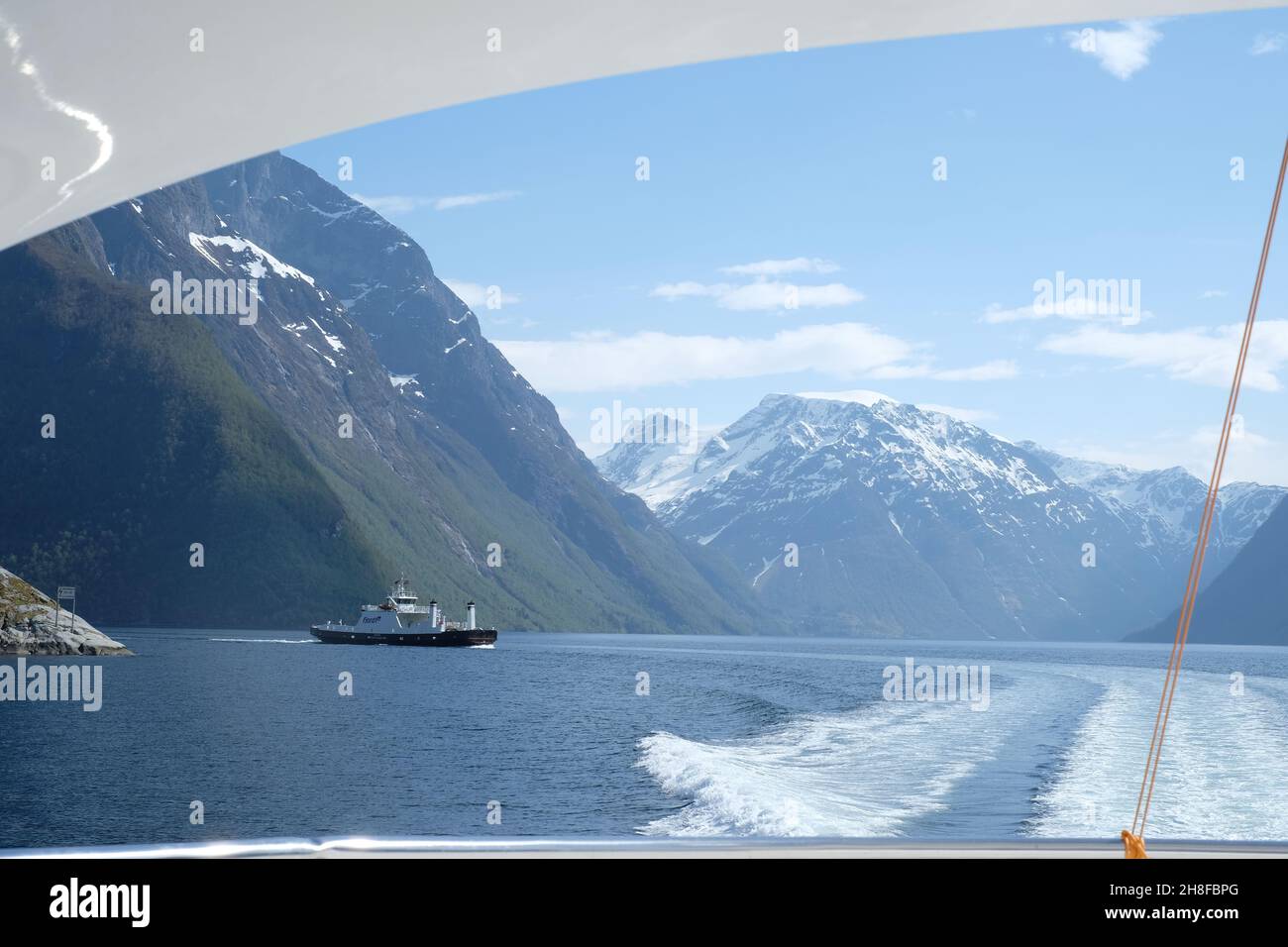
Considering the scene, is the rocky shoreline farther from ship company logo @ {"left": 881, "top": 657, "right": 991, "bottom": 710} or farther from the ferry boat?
ship company logo @ {"left": 881, "top": 657, "right": 991, "bottom": 710}

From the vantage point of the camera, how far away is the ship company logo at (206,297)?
337ft

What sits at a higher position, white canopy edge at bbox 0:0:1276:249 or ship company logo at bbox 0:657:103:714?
white canopy edge at bbox 0:0:1276:249

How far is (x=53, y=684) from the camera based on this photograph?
124ft

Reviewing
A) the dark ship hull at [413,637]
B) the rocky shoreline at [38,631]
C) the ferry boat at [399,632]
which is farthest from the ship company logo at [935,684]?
the rocky shoreline at [38,631]

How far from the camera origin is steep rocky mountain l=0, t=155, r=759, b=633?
8031 cm

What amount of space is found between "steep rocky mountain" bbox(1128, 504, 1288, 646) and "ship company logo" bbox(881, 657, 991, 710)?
209ft

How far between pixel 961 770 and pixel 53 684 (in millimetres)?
30891

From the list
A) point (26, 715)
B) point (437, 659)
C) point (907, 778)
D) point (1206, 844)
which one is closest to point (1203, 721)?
point (907, 778)

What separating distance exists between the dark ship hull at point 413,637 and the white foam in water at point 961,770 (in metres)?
36.0

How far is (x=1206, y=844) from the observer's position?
2.10 meters
